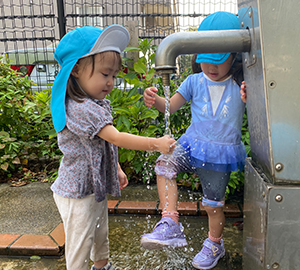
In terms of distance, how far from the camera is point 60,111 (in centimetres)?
139

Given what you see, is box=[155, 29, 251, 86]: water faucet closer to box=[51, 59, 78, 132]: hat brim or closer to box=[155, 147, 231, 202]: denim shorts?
box=[51, 59, 78, 132]: hat brim

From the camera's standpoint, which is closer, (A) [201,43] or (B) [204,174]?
(A) [201,43]

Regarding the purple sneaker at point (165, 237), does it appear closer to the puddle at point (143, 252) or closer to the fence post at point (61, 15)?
the puddle at point (143, 252)

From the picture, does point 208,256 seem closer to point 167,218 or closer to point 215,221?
point 215,221

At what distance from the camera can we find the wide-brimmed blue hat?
1.52 metres

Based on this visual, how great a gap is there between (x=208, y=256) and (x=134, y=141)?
3.03 ft

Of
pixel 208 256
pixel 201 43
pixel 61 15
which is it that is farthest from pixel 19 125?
pixel 201 43

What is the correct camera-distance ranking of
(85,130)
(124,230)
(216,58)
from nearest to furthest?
1. (85,130)
2. (216,58)
3. (124,230)

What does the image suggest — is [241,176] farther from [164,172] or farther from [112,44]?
[112,44]

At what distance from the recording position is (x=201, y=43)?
105 centimetres

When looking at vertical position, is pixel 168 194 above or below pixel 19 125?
below

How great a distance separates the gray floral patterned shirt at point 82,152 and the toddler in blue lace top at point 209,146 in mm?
389

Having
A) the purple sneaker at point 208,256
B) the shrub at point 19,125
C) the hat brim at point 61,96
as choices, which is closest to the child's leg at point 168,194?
the purple sneaker at point 208,256

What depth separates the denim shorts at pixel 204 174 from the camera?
1733 mm
